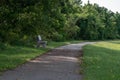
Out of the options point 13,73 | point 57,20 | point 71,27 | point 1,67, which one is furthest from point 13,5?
point 71,27

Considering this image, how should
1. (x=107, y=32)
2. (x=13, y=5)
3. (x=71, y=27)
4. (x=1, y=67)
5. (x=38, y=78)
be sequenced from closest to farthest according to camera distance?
(x=38, y=78)
(x=1, y=67)
(x=13, y=5)
(x=71, y=27)
(x=107, y=32)

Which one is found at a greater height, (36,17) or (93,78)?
(36,17)

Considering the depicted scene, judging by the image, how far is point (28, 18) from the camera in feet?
100

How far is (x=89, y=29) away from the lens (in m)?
101

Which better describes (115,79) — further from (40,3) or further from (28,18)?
(28,18)

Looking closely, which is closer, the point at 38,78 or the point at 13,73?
the point at 38,78

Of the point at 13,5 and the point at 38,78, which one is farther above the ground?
the point at 13,5

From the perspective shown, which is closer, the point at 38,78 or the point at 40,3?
the point at 38,78

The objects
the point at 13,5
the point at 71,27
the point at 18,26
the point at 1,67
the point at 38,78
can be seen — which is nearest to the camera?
the point at 38,78

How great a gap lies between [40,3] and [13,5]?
1839mm

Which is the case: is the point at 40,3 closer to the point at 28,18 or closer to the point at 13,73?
the point at 28,18

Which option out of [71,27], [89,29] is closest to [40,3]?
[71,27]

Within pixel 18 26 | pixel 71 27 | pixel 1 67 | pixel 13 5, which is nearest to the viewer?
pixel 1 67

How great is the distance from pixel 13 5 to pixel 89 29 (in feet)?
252
